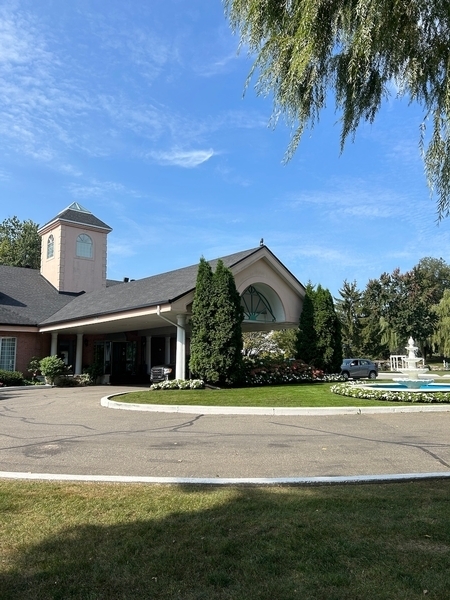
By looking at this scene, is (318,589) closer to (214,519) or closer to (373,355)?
(214,519)

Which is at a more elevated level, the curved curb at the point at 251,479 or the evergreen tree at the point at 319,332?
the evergreen tree at the point at 319,332

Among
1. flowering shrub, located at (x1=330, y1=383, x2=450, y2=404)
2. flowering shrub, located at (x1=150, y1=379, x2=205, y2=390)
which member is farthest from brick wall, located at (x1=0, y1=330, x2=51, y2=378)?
flowering shrub, located at (x1=330, y1=383, x2=450, y2=404)

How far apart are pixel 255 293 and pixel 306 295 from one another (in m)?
2.61

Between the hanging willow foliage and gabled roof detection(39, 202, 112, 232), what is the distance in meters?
27.5

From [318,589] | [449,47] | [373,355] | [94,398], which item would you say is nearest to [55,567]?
[318,589]

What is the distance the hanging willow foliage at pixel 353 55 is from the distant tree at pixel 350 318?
52504 mm

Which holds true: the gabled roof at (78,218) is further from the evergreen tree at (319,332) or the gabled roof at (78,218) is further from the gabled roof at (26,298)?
the evergreen tree at (319,332)

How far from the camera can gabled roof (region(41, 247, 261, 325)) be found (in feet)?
65.0

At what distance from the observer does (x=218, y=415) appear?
1169 centimetres

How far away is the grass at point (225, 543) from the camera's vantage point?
120 inches

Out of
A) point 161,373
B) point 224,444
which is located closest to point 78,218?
point 161,373

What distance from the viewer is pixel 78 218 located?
1335 inches

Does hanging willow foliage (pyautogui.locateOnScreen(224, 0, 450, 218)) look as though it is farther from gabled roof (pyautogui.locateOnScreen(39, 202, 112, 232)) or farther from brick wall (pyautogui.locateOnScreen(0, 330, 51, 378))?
gabled roof (pyautogui.locateOnScreen(39, 202, 112, 232))

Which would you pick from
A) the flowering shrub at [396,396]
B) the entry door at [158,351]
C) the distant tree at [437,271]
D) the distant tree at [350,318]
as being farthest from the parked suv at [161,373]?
the distant tree at [437,271]
